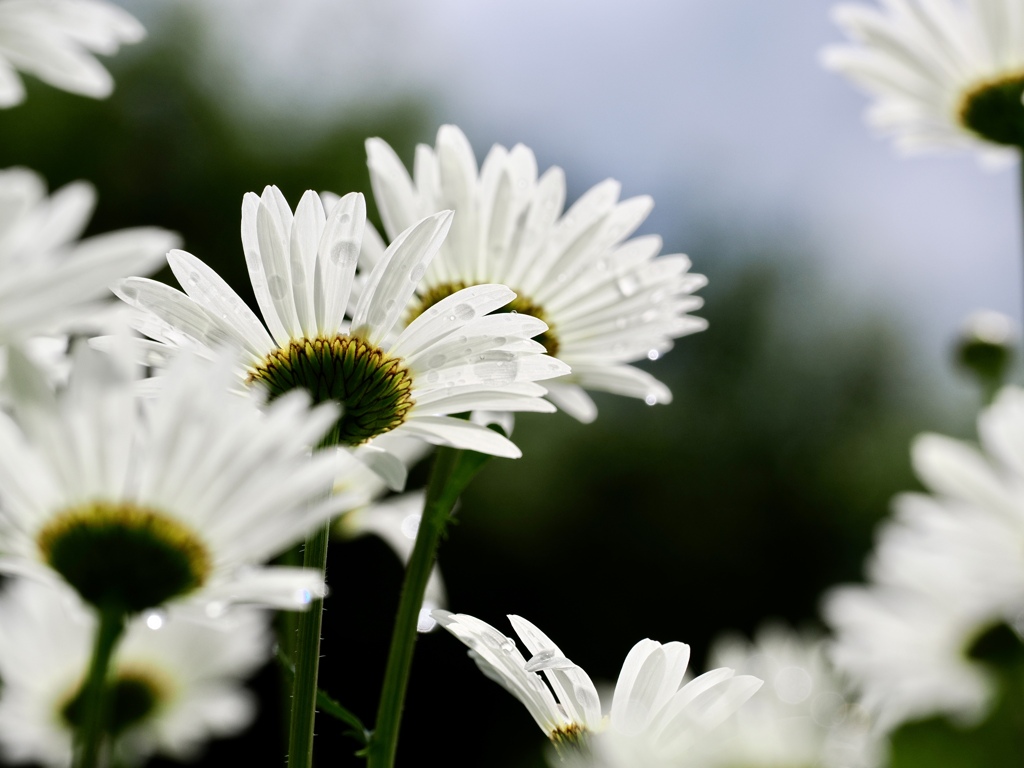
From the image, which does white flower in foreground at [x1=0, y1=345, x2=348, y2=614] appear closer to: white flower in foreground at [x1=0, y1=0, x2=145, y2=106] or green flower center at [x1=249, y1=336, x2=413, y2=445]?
green flower center at [x1=249, y1=336, x2=413, y2=445]

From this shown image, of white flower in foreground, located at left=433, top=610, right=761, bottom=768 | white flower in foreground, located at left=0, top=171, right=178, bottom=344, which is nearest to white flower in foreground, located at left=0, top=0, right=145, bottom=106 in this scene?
white flower in foreground, located at left=0, top=171, right=178, bottom=344

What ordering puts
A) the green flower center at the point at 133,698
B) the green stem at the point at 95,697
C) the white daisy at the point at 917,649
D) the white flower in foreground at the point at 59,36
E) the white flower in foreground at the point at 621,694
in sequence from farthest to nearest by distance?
the white daisy at the point at 917,649 < the green flower center at the point at 133,698 < the white flower in foreground at the point at 59,36 < the white flower in foreground at the point at 621,694 < the green stem at the point at 95,697

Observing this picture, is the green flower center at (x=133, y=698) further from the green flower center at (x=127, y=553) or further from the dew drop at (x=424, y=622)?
the green flower center at (x=127, y=553)

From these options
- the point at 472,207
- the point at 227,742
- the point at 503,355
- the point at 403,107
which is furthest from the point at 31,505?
the point at 403,107

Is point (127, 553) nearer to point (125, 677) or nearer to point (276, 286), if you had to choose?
point (276, 286)

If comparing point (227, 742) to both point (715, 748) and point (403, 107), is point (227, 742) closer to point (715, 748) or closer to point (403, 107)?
point (715, 748)

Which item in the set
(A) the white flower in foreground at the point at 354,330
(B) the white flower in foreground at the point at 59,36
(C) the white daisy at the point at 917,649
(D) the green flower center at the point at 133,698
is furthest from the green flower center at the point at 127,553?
(C) the white daisy at the point at 917,649

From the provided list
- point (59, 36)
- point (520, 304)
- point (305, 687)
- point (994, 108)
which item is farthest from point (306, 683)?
point (994, 108)
